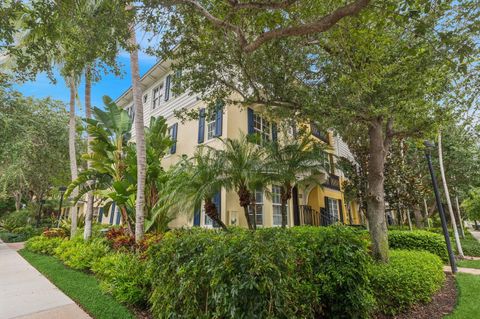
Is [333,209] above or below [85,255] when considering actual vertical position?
above

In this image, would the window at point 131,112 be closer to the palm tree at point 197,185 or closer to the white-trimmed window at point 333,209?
the palm tree at point 197,185

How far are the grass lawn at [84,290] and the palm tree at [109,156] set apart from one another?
8.60 feet

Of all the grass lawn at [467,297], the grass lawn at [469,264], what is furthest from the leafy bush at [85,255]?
the grass lawn at [469,264]

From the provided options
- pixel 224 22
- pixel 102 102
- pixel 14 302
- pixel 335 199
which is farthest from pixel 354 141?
pixel 14 302

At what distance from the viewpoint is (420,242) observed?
10266mm

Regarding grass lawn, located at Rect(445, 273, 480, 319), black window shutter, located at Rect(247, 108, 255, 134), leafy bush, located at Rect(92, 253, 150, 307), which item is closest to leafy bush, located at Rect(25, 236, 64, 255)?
leafy bush, located at Rect(92, 253, 150, 307)

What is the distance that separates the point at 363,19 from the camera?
495cm

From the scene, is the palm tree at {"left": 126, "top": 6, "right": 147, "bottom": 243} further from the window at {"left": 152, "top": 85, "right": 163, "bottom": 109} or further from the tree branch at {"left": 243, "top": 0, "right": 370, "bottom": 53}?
the window at {"left": 152, "top": 85, "right": 163, "bottom": 109}

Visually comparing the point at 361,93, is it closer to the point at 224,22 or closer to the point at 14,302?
the point at 224,22

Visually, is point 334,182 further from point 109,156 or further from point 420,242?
point 109,156

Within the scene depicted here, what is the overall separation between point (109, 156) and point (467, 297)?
507 inches

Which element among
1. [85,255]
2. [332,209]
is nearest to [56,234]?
[85,255]

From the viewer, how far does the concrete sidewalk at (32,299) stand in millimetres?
4715

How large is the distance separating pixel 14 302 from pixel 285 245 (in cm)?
613
